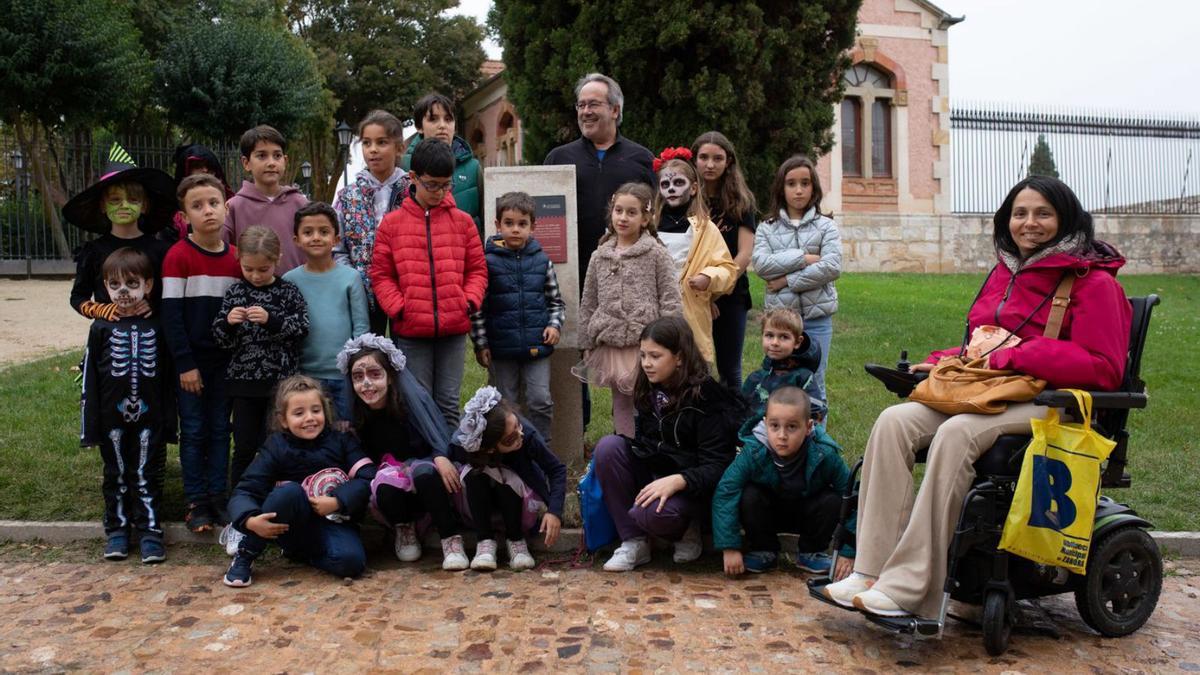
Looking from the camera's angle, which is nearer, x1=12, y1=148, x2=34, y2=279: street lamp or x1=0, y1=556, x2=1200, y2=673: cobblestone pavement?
x1=0, y1=556, x2=1200, y2=673: cobblestone pavement

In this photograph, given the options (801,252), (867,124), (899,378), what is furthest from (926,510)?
(867,124)

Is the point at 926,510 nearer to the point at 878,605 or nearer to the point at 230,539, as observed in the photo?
the point at 878,605

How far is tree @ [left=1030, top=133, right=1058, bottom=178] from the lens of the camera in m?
24.4

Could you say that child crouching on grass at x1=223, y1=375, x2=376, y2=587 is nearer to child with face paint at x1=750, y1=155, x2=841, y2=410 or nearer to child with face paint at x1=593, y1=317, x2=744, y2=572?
child with face paint at x1=593, y1=317, x2=744, y2=572

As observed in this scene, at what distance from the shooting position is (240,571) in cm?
494

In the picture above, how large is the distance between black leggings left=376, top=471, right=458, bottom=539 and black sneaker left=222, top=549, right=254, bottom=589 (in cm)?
65

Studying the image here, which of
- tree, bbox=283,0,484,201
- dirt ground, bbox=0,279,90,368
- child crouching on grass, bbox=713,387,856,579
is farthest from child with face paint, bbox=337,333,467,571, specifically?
tree, bbox=283,0,484,201

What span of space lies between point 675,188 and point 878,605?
2.95m

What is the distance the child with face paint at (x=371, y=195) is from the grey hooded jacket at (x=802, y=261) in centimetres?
218

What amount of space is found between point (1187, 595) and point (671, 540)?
2328 mm

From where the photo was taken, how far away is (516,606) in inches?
182

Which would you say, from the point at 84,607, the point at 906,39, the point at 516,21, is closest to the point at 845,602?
the point at 84,607

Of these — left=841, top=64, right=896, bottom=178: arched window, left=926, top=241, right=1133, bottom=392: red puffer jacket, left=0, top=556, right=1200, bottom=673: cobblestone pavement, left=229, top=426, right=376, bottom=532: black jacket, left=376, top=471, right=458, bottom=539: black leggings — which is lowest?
left=0, top=556, right=1200, bottom=673: cobblestone pavement

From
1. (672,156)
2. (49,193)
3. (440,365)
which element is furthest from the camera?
(49,193)
